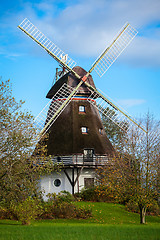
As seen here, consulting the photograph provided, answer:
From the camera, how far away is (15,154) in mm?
15797

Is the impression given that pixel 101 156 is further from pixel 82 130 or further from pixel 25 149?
pixel 25 149

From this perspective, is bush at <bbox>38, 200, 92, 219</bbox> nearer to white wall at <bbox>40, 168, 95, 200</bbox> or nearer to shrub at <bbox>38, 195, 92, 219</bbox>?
shrub at <bbox>38, 195, 92, 219</bbox>

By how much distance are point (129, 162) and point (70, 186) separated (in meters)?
11.1

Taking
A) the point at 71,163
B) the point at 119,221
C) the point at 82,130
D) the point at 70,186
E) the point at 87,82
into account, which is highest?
the point at 87,82

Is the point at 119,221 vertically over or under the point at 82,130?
under

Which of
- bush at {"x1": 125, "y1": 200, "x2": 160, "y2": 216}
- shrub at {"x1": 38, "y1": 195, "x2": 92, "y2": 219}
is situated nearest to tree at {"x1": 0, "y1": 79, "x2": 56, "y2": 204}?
shrub at {"x1": 38, "y1": 195, "x2": 92, "y2": 219}

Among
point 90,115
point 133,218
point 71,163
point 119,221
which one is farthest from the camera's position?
point 90,115

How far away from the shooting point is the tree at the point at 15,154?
15.6 meters

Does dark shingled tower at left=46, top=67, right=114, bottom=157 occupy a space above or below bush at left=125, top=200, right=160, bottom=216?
above

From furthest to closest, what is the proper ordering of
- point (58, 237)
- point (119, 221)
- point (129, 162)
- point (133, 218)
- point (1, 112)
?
point (133, 218) < point (119, 221) < point (129, 162) < point (1, 112) < point (58, 237)

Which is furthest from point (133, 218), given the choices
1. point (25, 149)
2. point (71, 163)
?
point (25, 149)

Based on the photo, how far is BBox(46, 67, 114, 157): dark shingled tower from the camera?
3058cm

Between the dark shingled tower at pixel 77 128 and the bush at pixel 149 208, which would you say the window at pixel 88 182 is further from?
the bush at pixel 149 208

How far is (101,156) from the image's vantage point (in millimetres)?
31219
